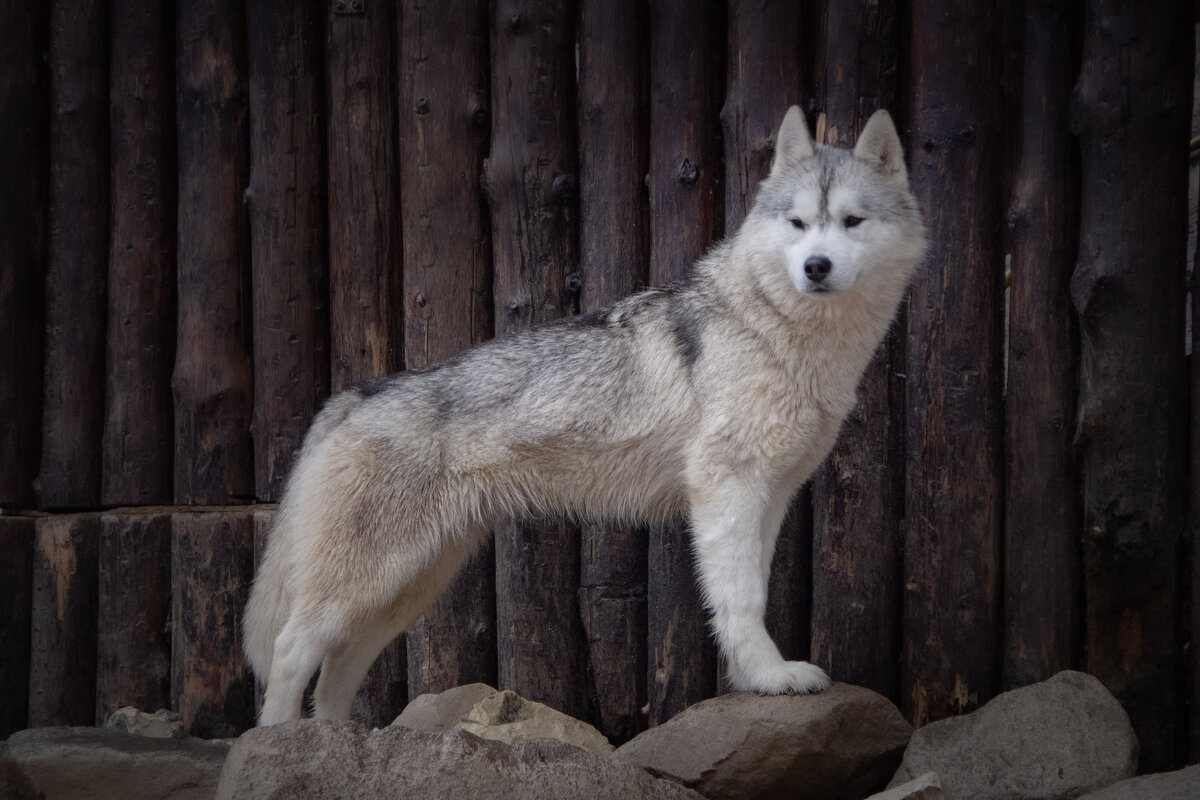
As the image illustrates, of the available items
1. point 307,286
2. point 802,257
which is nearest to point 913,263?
point 802,257

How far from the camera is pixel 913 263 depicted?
17.3 feet

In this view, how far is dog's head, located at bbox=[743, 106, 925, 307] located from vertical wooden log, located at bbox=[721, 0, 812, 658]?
1.54ft

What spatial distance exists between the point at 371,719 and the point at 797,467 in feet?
10.7

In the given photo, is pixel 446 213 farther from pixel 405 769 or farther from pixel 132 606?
pixel 405 769

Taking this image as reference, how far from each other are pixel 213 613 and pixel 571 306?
303cm

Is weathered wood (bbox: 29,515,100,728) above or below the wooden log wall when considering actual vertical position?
below

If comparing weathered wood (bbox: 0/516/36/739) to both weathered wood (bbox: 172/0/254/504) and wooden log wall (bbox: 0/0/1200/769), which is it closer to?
wooden log wall (bbox: 0/0/1200/769)

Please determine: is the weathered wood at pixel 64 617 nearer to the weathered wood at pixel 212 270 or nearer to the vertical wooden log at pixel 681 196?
the weathered wood at pixel 212 270

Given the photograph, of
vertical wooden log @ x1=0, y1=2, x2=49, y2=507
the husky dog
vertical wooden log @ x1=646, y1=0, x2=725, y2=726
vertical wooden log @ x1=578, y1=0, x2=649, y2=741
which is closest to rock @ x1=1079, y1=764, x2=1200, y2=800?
the husky dog

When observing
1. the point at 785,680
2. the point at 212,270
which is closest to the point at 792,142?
the point at 785,680

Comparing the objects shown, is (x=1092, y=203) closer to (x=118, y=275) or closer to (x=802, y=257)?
(x=802, y=257)

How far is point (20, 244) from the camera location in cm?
677

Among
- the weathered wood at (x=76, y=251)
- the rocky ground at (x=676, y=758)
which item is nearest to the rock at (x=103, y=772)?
the rocky ground at (x=676, y=758)

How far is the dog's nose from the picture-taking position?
4770 mm
